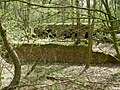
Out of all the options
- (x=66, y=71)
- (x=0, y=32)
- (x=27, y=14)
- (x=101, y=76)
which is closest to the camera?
(x=0, y=32)

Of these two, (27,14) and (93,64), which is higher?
(27,14)

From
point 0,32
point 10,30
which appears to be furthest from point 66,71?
point 0,32

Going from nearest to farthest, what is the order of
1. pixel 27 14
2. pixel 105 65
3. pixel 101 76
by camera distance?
1. pixel 27 14
2. pixel 101 76
3. pixel 105 65

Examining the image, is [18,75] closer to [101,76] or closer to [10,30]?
[10,30]

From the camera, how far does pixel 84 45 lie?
820 cm

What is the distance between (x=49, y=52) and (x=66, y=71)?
5.14 ft

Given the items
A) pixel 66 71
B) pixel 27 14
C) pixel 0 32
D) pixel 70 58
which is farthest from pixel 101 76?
pixel 0 32

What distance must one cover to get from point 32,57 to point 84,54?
5.96 ft

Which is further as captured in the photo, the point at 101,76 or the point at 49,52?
the point at 49,52

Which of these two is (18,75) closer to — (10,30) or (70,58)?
(10,30)

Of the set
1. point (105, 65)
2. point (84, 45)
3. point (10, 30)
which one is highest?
point (10, 30)

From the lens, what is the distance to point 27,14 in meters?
3.49

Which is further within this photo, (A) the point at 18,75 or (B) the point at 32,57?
(B) the point at 32,57

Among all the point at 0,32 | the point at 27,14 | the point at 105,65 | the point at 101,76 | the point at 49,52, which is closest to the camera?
the point at 0,32
